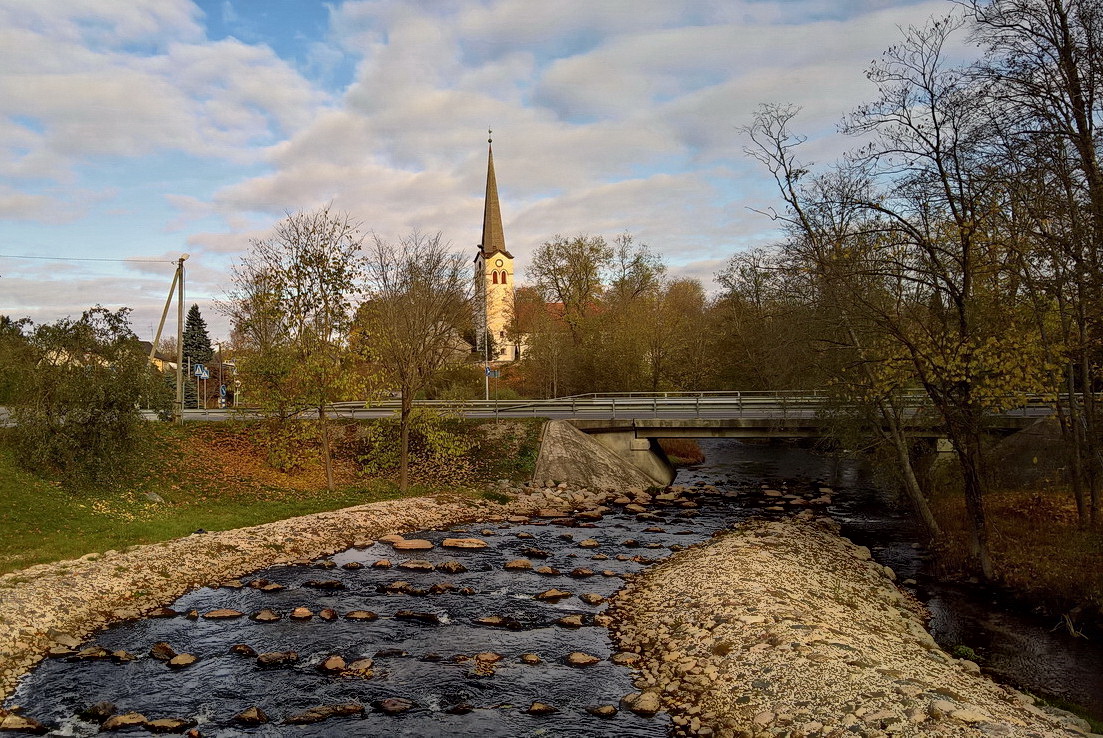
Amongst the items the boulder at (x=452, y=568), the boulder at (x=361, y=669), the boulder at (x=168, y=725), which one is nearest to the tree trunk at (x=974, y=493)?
the boulder at (x=452, y=568)

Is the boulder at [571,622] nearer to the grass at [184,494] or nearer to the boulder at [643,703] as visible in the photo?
the boulder at [643,703]

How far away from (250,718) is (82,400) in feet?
52.2

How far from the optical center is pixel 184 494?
24203mm

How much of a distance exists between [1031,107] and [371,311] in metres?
21.4

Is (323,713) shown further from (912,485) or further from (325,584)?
(912,485)

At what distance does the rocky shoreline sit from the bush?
5.17m

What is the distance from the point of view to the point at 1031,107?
14727mm

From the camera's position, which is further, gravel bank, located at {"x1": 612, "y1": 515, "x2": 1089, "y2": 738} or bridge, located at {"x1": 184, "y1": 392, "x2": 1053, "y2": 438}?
bridge, located at {"x1": 184, "y1": 392, "x2": 1053, "y2": 438}

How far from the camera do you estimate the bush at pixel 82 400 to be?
2159 cm

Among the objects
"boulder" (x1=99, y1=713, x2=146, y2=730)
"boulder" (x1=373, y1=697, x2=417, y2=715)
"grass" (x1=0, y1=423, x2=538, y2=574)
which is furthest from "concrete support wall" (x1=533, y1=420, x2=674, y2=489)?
"boulder" (x1=99, y1=713, x2=146, y2=730)

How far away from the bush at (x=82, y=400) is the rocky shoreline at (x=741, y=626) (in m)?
5.17

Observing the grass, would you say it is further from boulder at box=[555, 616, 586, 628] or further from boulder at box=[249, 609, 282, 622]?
boulder at box=[555, 616, 586, 628]

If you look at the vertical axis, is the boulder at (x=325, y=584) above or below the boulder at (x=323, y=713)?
above

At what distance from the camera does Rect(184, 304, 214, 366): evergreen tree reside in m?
78.9
